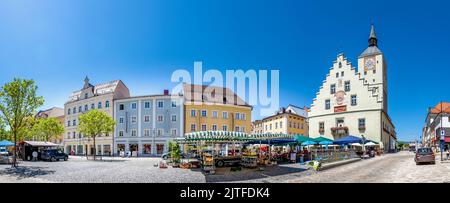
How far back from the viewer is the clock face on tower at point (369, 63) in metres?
63.7

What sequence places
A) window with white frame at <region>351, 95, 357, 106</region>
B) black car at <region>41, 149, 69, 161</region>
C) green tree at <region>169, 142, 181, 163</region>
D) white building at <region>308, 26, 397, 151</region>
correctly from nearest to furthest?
green tree at <region>169, 142, 181, 163</region>, black car at <region>41, 149, 69, 161</region>, white building at <region>308, 26, 397, 151</region>, window with white frame at <region>351, 95, 357, 106</region>

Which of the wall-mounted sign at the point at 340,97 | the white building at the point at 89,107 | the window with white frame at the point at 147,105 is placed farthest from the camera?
the white building at the point at 89,107

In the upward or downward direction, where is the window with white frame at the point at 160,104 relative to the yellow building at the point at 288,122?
upward

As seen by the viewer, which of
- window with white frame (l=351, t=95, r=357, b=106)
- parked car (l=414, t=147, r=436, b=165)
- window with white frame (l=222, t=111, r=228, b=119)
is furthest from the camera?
window with white frame (l=222, t=111, r=228, b=119)

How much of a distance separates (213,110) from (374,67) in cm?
3413

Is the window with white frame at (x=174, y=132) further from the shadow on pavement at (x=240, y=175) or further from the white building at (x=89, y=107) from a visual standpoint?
the shadow on pavement at (x=240, y=175)

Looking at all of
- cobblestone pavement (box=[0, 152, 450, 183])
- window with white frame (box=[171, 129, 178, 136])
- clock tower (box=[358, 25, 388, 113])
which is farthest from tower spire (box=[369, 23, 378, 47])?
cobblestone pavement (box=[0, 152, 450, 183])

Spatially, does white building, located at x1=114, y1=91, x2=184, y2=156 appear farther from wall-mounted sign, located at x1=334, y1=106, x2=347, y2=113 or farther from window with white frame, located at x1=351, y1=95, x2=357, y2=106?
window with white frame, located at x1=351, y1=95, x2=357, y2=106

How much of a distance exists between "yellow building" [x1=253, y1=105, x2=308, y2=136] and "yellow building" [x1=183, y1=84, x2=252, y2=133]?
18.0m

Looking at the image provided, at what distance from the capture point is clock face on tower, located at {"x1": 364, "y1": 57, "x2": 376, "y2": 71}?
63.7m

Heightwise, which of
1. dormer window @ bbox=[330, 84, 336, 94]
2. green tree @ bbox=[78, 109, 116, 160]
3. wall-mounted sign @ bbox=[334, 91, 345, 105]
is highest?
dormer window @ bbox=[330, 84, 336, 94]

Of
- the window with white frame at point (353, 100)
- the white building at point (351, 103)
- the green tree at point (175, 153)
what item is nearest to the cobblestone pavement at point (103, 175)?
the green tree at point (175, 153)

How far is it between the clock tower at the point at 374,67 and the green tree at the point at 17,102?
5526 centimetres
